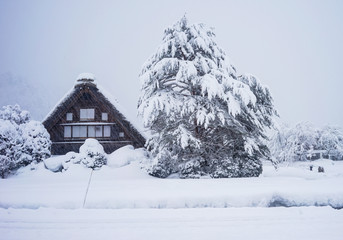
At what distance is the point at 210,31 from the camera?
48.6ft

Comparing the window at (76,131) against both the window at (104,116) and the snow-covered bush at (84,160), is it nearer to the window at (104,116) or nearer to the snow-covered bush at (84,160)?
the window at (104,116)

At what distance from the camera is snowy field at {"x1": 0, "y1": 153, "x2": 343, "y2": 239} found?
19.0ft

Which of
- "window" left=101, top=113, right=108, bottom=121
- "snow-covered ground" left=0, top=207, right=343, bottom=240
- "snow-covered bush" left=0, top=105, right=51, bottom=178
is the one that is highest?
"window" left=101, top=113, right=108, bottom=121

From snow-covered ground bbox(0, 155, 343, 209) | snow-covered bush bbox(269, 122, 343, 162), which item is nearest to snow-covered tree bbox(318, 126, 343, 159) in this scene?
snow-covered bush bbox(269, 122, 343, 162)

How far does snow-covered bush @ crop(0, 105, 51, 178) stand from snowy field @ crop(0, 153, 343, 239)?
6.37 metres

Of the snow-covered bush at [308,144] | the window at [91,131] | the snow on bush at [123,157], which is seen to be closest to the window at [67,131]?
the window at [91,131]

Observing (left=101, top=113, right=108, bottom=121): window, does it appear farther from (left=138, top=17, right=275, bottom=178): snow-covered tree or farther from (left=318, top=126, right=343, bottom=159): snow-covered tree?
(left=318, top=126, right=343, bottom=159): snow-covered tree

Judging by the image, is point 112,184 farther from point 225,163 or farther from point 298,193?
point 298,193

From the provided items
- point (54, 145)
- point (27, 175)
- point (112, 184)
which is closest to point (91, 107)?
point (54, 145)

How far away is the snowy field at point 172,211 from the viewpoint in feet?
19.0

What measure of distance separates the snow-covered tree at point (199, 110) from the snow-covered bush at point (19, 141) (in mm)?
7856

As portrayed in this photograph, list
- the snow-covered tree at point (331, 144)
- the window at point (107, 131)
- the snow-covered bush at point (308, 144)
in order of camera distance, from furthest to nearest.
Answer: the snow-covered tree at point (331, 144)
the snow-covered bush at point (308, 144)
the window at point (107, 131)

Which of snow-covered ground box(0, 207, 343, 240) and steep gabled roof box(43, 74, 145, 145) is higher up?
steep gabled roof box(43, 74, 145, 145)

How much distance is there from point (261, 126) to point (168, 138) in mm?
5252
